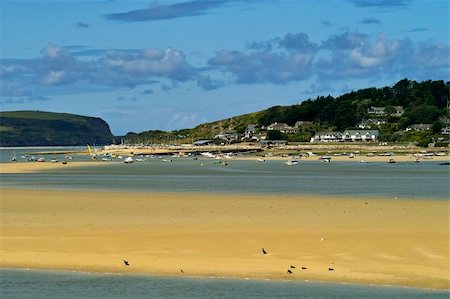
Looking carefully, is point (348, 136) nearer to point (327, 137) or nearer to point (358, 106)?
point (327, 137)

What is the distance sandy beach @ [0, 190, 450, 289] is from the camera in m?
17.4

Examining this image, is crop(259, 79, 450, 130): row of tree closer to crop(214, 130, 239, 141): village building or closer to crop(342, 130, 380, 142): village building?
crop(214, 130, 239, 141): village building

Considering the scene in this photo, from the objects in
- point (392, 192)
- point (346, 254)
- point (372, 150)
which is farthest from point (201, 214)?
point (372, 150)

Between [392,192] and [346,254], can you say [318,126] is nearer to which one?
[392,192]

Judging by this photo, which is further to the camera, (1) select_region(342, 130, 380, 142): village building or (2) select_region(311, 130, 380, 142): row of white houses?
(2) select_region(311, 130, 380, 142): row of white houses

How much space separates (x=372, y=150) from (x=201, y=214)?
348 feet

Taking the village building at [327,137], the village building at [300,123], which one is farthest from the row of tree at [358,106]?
the village building at [327,137]

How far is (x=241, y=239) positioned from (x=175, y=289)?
552 cm

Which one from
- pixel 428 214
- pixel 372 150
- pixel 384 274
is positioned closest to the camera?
pixel 384 274

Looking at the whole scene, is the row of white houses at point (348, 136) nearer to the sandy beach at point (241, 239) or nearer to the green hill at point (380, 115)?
the green hill at point (380, 115)

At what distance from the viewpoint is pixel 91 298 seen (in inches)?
601

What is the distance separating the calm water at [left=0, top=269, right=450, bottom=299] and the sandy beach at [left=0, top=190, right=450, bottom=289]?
0.58m

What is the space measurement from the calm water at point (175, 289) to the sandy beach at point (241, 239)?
58cm

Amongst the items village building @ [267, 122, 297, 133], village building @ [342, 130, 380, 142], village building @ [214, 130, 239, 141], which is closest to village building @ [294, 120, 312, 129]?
village building @ [267, 122, 297, 133]
